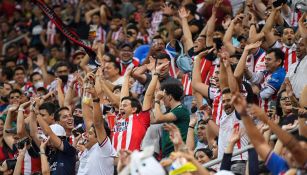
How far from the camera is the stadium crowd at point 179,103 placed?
1032 cm

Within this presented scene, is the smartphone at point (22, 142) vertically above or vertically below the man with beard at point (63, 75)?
below

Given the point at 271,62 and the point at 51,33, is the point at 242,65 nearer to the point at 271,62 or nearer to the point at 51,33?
the point at 271,62

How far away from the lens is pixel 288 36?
14.3 meters

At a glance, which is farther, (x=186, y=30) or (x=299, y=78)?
(x=186, y=30)

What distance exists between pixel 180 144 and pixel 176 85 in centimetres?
313

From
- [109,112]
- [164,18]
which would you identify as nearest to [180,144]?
[109,112]

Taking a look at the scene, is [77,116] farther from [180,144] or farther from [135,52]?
[180,144]

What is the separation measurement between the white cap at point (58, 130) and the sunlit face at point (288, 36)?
11.3 ft

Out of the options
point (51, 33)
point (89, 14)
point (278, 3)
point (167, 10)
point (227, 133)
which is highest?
point (278, 3)

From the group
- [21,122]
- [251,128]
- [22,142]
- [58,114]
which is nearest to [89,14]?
[21,122]

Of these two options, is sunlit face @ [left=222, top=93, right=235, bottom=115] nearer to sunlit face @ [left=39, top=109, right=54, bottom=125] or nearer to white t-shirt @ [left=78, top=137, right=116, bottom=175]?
white t-shirt @ [left=78, top=137, right=116, bottom=175]

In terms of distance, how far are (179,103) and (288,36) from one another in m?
2.18

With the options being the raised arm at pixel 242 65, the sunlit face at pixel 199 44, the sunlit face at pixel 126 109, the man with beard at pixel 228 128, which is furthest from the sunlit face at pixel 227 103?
the sunlit face at pixel 199 44

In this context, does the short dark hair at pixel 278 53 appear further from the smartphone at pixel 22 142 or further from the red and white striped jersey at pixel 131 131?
the smartphone at pixel 22 142
